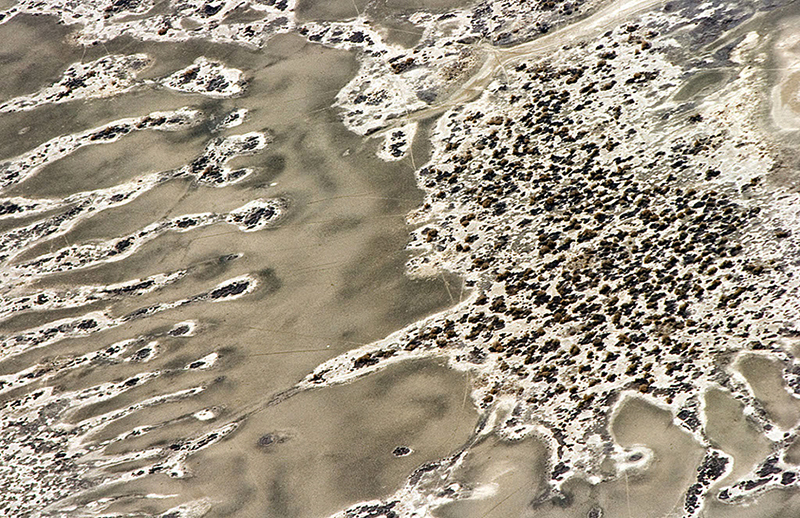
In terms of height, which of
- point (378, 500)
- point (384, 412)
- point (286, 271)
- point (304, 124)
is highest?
point (304, 124)

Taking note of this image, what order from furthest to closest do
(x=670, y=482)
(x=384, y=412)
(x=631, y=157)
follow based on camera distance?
(x=631, y=157)
(x=384, y=412)
(x=670, y=482)

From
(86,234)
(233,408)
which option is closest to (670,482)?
(233,408)

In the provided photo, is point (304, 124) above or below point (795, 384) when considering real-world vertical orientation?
above

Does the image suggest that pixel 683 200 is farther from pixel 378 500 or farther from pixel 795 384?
Answer: pixel 378 500

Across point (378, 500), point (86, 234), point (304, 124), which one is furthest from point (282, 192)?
point (378, 500)

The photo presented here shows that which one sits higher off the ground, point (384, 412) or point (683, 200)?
point (683, 200)

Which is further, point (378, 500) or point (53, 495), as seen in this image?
point (53, 495)

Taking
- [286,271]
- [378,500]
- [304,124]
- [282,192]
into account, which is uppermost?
[304,124]

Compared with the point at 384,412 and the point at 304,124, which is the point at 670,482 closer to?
the point at 384,412

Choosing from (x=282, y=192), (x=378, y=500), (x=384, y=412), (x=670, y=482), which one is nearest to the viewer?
(x=670, y=482)
